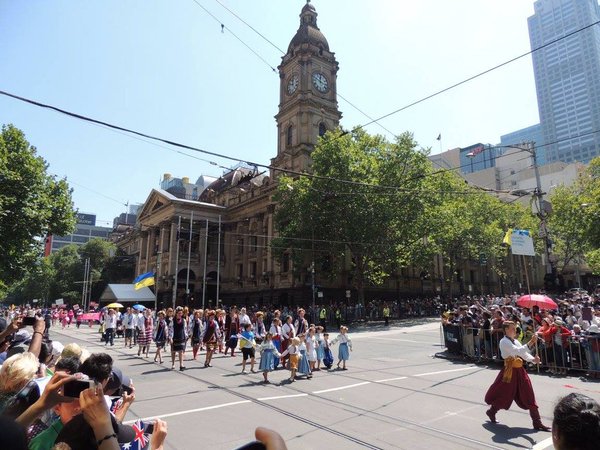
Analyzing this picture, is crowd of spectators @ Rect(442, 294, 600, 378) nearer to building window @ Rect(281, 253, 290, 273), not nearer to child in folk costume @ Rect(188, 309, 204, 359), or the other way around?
child in folk costume @ Rect(188, 309, 204, 359)

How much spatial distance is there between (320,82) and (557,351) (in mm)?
43720

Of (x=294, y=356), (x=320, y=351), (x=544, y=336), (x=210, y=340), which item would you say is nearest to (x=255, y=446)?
(x=294, y=356)

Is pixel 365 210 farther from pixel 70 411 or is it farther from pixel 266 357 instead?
pixel 70 411

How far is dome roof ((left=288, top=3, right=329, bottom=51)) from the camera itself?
50.9 m

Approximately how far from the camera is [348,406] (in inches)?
355

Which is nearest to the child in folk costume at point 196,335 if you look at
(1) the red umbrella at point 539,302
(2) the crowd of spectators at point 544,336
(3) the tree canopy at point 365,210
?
(2) the crowd of spectators at point 544,336

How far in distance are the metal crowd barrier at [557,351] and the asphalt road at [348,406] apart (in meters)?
0.91

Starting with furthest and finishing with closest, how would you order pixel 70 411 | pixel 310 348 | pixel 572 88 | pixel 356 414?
pixel 572 88, pixel 310 348, pixel 356 414, pixel 70 411

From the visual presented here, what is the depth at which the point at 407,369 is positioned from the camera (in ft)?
45.5

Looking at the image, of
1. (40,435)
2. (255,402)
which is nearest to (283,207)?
(255,402)

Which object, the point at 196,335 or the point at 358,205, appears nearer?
the point at 196,335

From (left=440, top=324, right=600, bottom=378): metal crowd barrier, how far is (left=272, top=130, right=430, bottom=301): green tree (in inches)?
733

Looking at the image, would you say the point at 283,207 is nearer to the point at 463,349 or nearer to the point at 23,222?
the point at 23,222

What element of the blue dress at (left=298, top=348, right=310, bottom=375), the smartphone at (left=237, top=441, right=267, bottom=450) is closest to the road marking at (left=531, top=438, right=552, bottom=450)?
the smartphone at (left=237, top=441, right=267, bottom=450)
